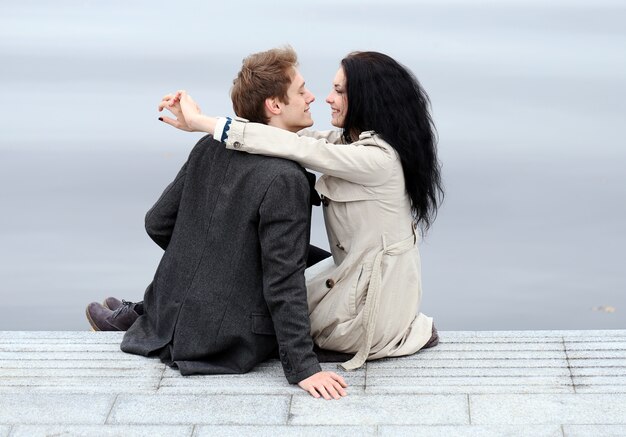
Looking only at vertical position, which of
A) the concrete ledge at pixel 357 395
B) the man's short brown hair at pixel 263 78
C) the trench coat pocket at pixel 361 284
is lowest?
the concrete ledge at pixel 357 395

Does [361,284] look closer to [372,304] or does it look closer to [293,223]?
[372,304]

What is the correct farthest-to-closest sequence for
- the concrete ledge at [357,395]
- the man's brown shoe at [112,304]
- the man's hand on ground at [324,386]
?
the man's brown shoe at [112,304] → the man's hand on ground at [324,386] → the concrete ledge at [357,395]

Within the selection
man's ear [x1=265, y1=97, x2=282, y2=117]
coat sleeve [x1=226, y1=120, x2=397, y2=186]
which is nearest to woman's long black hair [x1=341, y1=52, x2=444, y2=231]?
coat sleeve [x1=226, y1=120, x2=397, y2=186]

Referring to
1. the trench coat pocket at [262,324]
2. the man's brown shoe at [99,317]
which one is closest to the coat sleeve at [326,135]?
the trench coat pocket at [262,324]

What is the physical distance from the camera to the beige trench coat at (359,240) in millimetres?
4469

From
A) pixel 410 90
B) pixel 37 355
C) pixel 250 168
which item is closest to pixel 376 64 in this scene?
pixel 410 90

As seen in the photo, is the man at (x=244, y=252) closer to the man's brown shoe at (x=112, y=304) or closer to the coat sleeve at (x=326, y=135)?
the coat sleeve at (x=326, y=135)

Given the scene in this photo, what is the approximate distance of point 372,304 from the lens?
4.60 meters

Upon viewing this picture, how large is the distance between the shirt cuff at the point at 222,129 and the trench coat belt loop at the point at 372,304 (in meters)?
0.66

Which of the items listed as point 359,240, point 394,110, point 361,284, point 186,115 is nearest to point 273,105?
point 186,115

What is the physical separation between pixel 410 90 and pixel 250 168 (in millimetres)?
603

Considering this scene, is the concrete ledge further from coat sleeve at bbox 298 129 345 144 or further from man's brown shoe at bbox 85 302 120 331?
coat sleeve at bbox 298 129 345 144

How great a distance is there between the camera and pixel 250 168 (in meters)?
4.51

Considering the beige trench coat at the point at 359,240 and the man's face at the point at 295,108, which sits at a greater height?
the man's face at the point at 295,108
